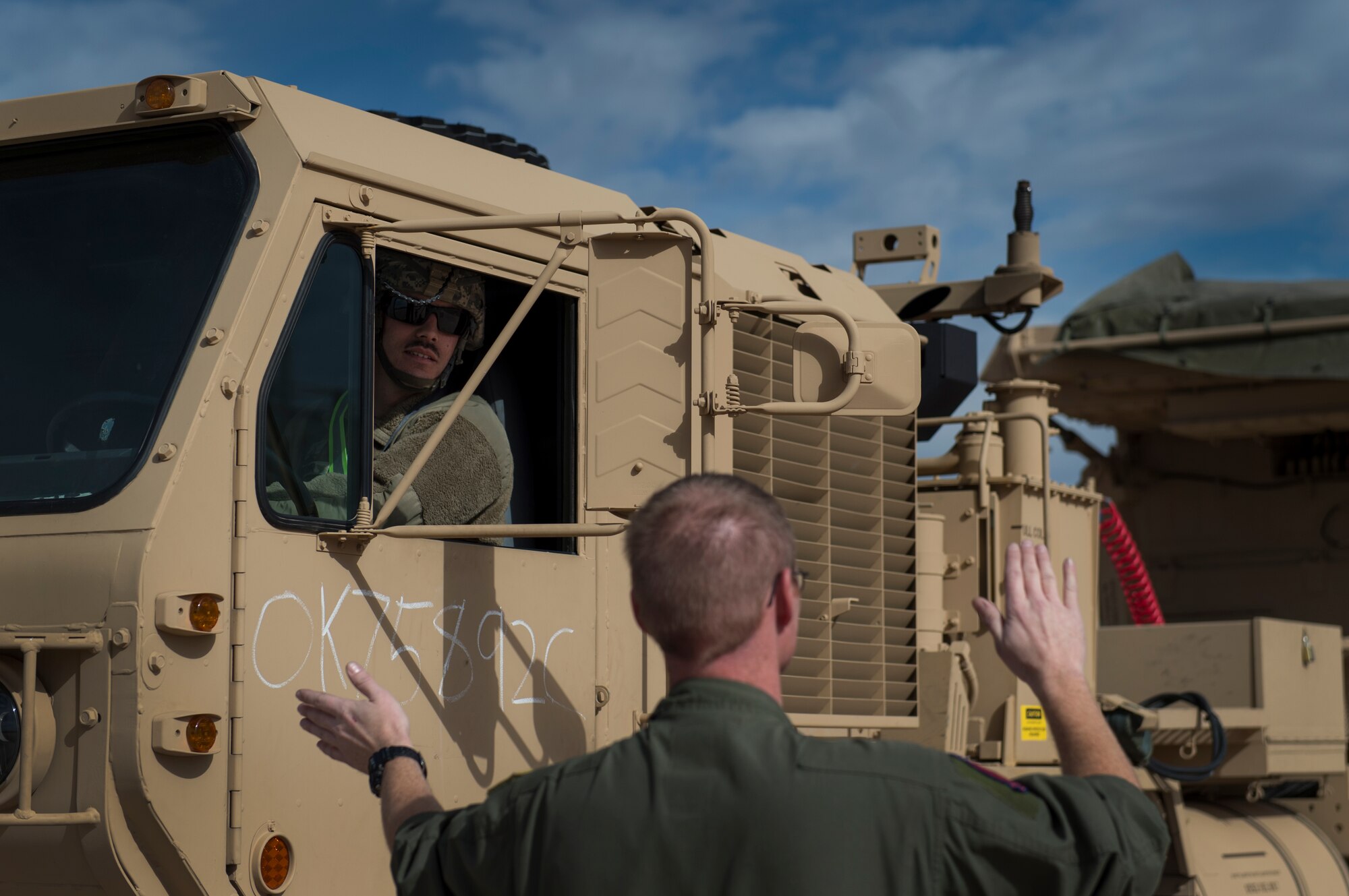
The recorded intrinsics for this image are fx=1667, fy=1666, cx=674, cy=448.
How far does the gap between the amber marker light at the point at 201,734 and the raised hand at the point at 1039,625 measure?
166 cm

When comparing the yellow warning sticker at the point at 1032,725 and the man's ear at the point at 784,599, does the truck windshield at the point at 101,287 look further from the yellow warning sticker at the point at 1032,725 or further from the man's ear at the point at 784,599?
the yellow warning sticker at the point at 1032,725

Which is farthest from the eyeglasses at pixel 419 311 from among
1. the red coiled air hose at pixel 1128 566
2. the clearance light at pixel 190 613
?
the red coiled air hose at pixel 1128 566

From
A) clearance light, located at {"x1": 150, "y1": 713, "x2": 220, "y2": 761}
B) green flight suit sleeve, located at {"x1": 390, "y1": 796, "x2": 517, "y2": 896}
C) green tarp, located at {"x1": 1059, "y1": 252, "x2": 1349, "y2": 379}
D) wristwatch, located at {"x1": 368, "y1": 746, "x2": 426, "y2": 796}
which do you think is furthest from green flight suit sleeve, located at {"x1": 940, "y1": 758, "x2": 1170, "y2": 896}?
green tarp, located at {"x1": 1059, "y1": 252, "x2": 1349, "y2": 379}

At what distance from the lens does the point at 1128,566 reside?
322 inches

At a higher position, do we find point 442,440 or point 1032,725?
point 442,440

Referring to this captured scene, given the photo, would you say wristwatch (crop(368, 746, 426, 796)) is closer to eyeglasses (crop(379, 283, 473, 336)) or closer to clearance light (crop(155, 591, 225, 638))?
clearance light (crop(155, 591, 225, 638))

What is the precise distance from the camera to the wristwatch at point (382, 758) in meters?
2.42

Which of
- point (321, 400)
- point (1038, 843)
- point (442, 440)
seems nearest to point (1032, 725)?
point (442, 440)

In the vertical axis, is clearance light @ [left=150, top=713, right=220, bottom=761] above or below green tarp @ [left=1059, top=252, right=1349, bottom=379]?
below

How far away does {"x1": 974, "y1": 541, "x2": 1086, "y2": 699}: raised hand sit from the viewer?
2.37 m

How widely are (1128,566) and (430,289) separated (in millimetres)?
5056

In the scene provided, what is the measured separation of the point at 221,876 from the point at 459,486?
3.81ft

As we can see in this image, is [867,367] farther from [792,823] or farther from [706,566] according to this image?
[792,823]

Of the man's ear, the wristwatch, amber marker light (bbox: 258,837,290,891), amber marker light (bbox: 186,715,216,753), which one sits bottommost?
amber marker light (bbox: 258,837,290,891)
